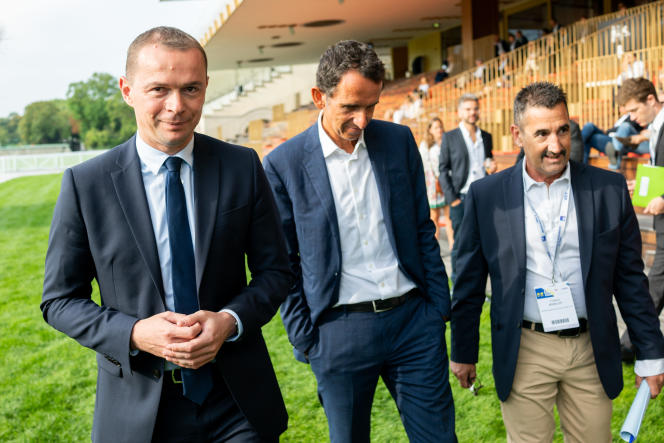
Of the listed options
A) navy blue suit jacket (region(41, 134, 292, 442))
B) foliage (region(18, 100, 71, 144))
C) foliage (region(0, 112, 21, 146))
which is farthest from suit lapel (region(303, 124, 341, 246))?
foliage (region(0, 112, 21, 146))

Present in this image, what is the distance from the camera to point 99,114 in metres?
77.3

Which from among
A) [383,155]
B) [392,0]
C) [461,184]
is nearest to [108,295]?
[383,155]

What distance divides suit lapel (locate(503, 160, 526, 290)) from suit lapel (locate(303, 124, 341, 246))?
707 mm

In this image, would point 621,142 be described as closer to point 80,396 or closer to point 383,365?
Answer: point 383,365

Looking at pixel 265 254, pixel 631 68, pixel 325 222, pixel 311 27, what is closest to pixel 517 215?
pixel 325 222

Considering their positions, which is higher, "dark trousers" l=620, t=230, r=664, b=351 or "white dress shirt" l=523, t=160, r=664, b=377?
"white dress shirt" l=523, t=160, r=664, b=377

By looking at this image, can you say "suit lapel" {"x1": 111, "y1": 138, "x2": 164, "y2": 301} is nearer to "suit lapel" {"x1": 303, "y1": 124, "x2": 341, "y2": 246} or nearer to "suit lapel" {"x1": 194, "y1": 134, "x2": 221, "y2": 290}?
"suit lapel" {"x1": 194, "y1": 134, "x2": 221, "y2": 290}

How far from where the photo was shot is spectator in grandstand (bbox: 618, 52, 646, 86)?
11.1 metres

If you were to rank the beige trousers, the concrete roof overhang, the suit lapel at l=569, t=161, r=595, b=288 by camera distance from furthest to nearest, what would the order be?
the concrete roof overhang
the beige trousers
the suit lapel at l=569, t=161, r=595, b=288

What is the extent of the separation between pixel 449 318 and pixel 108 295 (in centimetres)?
146

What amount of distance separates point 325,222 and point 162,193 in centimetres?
83

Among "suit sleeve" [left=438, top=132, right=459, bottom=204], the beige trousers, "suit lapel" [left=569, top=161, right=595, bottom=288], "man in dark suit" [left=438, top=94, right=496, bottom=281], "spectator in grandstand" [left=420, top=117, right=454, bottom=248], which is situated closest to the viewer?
"suit lapel" [left=569, top=161, right=595, bottom=288]

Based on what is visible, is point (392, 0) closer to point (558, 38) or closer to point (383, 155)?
point (558, 38)

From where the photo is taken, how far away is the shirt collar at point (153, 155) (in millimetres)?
1973
